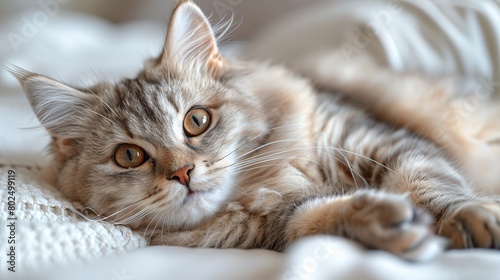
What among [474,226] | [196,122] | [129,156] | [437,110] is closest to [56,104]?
[129,156]

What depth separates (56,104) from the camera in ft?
4.25

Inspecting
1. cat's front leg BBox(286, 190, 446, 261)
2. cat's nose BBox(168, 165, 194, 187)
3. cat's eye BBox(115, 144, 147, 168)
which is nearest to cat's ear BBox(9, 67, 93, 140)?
cat's eye BBox(115, 144, 147, 168)

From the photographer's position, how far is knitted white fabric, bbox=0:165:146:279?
916mm

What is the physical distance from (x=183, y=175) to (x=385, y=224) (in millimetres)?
483

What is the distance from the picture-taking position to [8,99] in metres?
2.06

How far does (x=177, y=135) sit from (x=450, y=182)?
0.71 metres

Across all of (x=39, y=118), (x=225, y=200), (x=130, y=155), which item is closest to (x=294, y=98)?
(x=225, y=200)

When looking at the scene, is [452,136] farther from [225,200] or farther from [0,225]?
[0,225]

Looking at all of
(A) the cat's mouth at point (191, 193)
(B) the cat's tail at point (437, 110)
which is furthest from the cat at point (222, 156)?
(B) the cat's tail at point (437, 110)

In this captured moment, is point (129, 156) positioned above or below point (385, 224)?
above

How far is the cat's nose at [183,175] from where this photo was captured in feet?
3.49

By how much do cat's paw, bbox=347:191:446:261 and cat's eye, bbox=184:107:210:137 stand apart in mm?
507

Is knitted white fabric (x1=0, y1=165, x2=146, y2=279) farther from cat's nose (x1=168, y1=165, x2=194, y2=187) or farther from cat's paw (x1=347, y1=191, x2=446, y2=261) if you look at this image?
cat's paw (x1=347, y1=191, x2=446, y2=261)

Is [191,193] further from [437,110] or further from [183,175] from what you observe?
[437,110]
